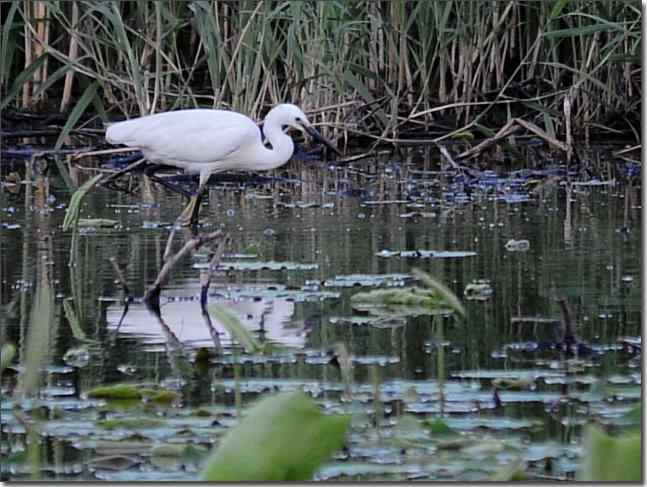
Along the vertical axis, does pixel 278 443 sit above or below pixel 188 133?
below

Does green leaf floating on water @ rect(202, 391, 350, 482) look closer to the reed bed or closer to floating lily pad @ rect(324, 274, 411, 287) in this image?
floating lily pad @ rect(324, 274, 411, 287)

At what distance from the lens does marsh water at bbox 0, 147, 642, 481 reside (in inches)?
122

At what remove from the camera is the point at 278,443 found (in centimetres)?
203

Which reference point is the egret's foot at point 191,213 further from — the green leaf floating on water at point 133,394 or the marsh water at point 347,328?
the green leaf floating on water at point 133,394

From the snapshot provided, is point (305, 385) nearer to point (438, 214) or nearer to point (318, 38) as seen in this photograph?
point (438, 214)

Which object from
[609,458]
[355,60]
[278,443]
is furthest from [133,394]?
→ [355,60]

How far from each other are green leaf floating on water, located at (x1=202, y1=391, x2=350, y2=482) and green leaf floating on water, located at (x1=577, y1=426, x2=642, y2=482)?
12.7 inches

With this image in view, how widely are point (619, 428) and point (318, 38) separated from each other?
5.63 metres

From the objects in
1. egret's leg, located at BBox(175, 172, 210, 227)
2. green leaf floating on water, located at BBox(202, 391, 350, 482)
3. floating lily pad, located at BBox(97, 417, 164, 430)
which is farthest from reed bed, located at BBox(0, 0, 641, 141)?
green leaf floating on water, located at BBox(202, 391, 350, 482)

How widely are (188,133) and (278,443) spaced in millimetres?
5320

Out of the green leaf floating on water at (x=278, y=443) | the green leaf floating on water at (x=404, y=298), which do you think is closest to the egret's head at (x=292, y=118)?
the green leaf floating on water at (x=404, y=298)

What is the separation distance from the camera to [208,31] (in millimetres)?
8172

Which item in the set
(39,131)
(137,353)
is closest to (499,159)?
(39,131)

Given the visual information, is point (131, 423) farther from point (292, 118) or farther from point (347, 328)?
point (292, 118)
